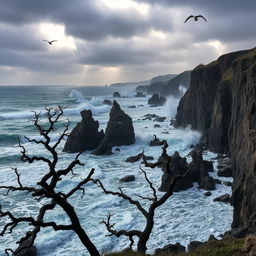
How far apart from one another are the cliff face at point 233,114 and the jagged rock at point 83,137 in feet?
79.9

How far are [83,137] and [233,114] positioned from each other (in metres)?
34.9

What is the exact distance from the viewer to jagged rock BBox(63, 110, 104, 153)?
73562 millimetres

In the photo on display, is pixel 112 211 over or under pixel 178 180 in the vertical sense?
under

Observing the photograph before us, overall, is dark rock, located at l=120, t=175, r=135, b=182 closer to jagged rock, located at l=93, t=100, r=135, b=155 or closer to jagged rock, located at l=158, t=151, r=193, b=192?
jagged rock, located at l=158, t=151, r=193, b=192

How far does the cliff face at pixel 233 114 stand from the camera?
32094 millimetres

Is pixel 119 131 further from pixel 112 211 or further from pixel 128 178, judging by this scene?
pixel 112 211

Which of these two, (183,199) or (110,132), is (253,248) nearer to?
(183,199)

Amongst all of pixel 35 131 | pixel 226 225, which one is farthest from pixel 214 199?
pixel 35 131

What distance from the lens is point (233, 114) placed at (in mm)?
49969

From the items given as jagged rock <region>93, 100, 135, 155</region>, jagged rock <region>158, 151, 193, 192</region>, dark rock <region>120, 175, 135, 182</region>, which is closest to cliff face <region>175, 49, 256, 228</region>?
jagged rock <region>158, 151, 193, 192</region>

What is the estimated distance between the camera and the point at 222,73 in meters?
78.6

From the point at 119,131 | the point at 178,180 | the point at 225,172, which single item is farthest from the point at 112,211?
the point at 119,131

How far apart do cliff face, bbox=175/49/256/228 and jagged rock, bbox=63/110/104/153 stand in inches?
958

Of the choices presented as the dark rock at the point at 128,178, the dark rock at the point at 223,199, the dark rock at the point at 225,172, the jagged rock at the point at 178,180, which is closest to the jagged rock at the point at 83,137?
the dark rock at the point at 128,178
